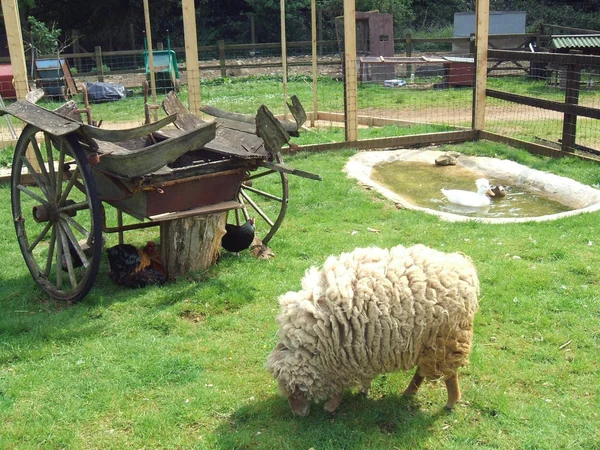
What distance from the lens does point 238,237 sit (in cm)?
601

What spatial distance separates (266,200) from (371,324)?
4695 millimetres

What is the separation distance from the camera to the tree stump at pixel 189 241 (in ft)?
18.3

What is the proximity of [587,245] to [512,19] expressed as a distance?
758 inches

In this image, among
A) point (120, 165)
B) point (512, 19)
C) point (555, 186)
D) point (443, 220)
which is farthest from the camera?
point (512, 19)

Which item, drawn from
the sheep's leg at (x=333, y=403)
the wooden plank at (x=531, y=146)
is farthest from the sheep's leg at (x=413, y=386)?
the wooden plank at (x=531, y=146)

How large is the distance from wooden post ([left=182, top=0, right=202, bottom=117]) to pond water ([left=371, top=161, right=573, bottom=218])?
2.76 m

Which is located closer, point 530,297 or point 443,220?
point 530,297

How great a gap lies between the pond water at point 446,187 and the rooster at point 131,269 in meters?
3.40

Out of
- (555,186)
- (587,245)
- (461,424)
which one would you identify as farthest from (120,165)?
(555,186)

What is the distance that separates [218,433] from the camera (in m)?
3.62

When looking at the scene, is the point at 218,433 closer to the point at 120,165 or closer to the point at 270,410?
the point at 270,410

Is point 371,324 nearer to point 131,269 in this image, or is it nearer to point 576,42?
point 131,269

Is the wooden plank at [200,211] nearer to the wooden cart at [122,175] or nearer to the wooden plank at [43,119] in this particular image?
the wooden cart at [122,175]

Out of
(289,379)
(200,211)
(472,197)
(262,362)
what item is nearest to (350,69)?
(472,197)
